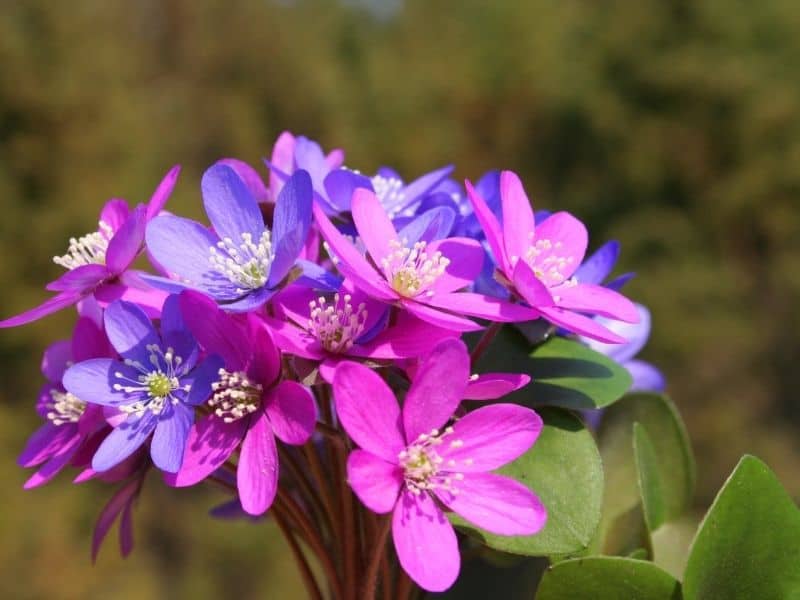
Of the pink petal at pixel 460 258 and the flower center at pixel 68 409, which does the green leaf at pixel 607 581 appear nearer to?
the pink petal at pixel 460 258

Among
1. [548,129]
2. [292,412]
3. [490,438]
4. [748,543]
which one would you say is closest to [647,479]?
[748,543]

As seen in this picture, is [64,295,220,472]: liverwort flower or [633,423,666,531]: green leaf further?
[633,423,666,531]: green leaf

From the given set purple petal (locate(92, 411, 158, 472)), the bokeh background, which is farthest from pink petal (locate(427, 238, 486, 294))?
the bokeh background

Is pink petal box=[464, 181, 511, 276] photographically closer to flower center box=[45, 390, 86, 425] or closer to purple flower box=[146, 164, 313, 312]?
purple flower box=[146, 164, 313, 312]

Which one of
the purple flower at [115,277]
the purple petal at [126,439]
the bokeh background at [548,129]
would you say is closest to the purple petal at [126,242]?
the purple flower at [115,277]

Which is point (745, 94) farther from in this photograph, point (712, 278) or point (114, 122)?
point (114, 122)
